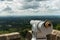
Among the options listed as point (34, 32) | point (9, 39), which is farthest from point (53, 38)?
point (34, 32)

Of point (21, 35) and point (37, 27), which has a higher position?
point (37, 27)

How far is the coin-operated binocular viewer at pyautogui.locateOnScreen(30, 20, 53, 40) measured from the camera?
10.8ft

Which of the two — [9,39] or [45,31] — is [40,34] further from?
[9,39]

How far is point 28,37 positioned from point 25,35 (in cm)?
12

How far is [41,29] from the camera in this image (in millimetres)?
3283

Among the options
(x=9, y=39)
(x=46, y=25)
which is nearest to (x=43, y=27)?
(x=46, y=25)

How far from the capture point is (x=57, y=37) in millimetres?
4551

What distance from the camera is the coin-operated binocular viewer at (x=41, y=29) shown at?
3299 mm

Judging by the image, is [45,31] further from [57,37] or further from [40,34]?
[57,37]

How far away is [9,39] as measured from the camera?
4.25 meters

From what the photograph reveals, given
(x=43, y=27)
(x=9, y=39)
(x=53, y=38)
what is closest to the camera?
(x=43, y=27)

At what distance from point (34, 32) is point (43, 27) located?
8.2 inches

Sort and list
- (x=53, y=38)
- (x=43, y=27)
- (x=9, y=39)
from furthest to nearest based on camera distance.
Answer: (x=53, y=38), (x=9, y=39), (x=43, y=27)

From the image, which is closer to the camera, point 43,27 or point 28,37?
point 43,27
